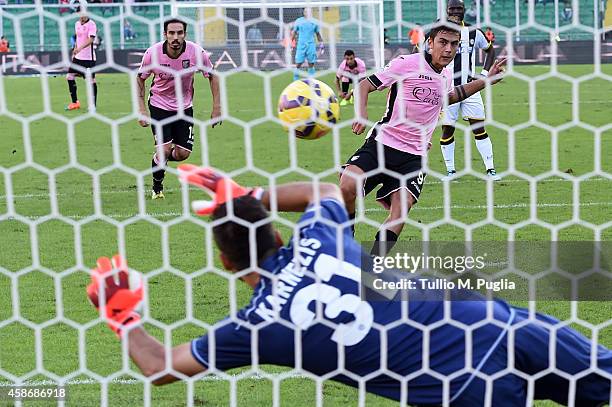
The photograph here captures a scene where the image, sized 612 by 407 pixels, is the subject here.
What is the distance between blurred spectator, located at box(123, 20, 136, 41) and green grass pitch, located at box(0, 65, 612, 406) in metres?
11.2

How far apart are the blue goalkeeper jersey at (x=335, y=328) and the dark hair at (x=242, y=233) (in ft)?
0.20

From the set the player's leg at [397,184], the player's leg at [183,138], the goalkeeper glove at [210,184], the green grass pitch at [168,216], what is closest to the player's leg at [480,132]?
the green grass pitch at [168,216]

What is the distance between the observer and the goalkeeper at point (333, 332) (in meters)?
3.56

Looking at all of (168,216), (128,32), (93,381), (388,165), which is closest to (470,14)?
(128,32)

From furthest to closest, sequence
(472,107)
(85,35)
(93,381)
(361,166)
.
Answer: (85,35) < (472,107) < (361,166) < (93,381)

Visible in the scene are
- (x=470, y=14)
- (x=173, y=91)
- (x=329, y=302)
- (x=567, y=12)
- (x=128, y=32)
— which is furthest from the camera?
(x=128, y=32)

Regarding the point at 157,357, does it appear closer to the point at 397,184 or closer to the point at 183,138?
the point at 397,184

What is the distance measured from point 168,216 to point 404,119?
277cm

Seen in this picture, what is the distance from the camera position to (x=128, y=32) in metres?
30.2

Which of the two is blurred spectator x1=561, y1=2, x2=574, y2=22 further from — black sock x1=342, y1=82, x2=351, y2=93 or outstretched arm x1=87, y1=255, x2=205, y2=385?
outstretched arm x1=87, y1=255, x2=205, y2=385

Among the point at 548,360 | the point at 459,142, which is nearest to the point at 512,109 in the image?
the point at 459,142

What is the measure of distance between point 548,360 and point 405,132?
11.5ft

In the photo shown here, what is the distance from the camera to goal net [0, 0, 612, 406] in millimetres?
4309

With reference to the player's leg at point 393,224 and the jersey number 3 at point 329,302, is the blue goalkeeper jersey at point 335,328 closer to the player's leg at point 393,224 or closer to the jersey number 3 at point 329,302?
the jersey number 3 at point 329,302
